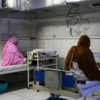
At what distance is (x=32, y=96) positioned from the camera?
4.96 metres

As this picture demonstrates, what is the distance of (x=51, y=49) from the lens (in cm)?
628

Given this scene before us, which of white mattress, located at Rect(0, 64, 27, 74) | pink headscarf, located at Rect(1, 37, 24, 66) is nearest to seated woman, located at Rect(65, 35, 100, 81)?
white mattress, located at Rect(0, 64, 27, 74)

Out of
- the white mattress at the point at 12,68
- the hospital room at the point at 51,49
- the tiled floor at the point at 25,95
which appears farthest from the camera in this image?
the white mattress at the point at 12,68

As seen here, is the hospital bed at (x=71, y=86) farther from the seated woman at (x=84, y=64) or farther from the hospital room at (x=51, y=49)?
the seated woman at (x=84, y=64)

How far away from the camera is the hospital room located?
3.91 m

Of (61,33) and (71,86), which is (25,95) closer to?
(71,86)

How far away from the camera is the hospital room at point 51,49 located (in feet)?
12.8

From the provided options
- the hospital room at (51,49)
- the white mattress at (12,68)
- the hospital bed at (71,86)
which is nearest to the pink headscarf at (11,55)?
the hospital room at (51,49)

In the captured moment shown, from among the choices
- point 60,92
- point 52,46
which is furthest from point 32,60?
point 60,92

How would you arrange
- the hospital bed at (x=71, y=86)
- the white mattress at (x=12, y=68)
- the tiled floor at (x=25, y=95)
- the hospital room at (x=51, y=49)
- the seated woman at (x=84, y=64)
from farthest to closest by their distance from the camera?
the white mattress at (x=12, y=68) → the tiled floor at (x=25, y=95) → the seated woman at (x=84, y=64) → the hospital room at (x=51, y=49) → the hospital bed at (x=71, y=86)

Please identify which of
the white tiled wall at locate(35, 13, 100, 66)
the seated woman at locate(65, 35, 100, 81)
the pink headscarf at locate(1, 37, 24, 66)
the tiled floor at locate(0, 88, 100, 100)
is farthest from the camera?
the pink headscarf at locate(1, 37, 24, 66)

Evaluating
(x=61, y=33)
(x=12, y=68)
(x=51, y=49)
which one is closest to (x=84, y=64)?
(x=12, y=68)

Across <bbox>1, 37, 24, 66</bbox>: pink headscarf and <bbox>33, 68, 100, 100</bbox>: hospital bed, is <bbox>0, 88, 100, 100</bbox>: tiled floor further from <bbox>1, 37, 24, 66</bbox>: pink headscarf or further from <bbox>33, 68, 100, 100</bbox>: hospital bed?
<bbox>33, 68, 100, 100</bbox>: hospital bed

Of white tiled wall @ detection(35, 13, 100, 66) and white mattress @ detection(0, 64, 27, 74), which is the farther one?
white tiled wall @ detection(35, 13, 100, 66)
